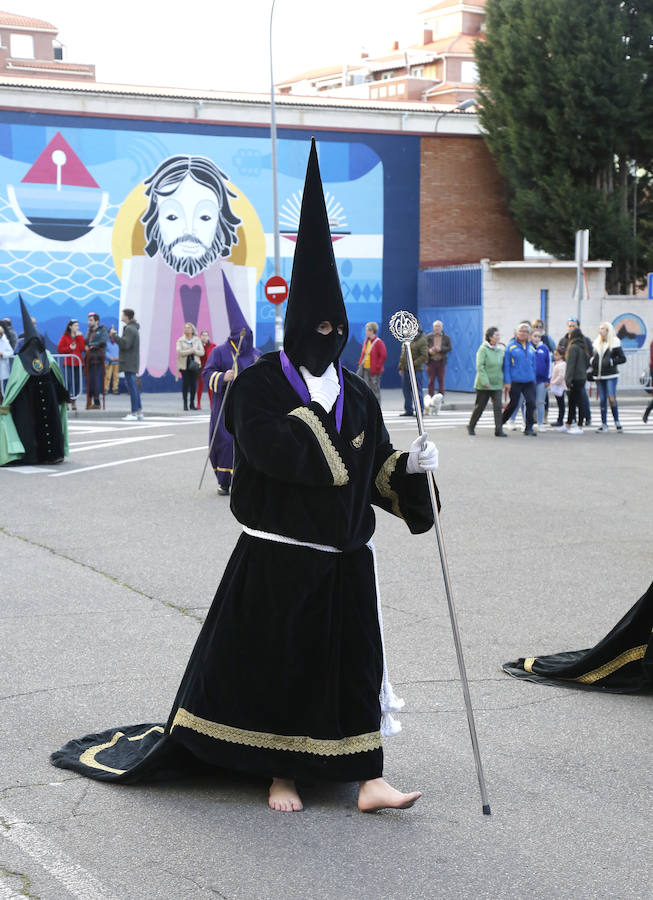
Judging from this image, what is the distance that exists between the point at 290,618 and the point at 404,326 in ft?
3.96

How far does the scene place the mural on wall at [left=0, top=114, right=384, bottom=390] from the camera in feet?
92.1

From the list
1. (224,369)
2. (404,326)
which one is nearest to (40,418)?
(224,369)

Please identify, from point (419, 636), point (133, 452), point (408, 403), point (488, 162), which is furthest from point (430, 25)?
point (419, 636)

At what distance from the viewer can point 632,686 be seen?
5.65 m

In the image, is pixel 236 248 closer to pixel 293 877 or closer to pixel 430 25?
pixel 293 877

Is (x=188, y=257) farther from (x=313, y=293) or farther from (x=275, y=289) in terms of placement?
(x=313, y=293)

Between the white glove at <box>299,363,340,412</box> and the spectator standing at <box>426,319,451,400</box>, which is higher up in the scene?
the white glove at <box>299,363,340,412</box>

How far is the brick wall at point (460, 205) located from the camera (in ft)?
106

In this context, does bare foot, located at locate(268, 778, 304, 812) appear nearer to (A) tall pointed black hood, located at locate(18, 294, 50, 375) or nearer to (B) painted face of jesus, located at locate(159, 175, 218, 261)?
(A) tall pointed black hood, located at locate(18, 294, 50, 375)

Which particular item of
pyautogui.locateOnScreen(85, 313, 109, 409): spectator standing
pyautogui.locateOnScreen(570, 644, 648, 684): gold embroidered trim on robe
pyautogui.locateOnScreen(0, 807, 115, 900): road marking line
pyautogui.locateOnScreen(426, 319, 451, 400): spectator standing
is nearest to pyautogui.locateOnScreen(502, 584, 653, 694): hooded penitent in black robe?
pyautogui.locateOnScreen(570, 644, 648, 684): gold embroidered trim on robe

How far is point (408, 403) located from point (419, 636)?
52.0 ft

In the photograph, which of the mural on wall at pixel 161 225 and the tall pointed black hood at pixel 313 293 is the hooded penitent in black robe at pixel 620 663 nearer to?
the tall pointed black hood at pixel 313 293

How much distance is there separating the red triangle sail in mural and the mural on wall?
0.03 meters

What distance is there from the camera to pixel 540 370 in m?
19.6
